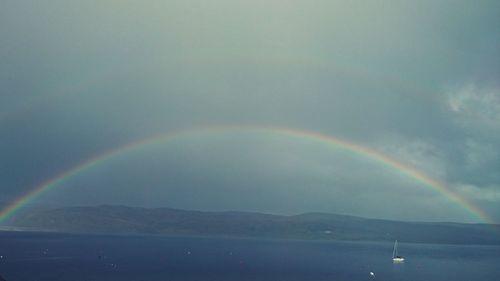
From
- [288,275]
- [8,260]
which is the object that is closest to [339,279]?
[288,275]

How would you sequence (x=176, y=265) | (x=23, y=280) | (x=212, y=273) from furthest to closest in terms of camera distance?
(x=176, y=265)
(x=212, y=273)
(x=23, y=280)

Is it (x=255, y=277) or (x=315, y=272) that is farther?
(x=315, y=272)

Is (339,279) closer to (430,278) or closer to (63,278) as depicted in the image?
(430,278)

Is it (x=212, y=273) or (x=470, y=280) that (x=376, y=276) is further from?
(x=212, y=273)

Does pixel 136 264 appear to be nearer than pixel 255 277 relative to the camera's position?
No

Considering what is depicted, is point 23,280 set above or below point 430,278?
below

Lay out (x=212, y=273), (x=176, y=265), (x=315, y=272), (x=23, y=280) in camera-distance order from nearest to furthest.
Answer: (x=23, y=280) → (x=212, y=273) → (x=315, y=272) → (x=176, y=265)

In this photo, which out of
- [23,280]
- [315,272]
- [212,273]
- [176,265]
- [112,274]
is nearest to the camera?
[23,280]

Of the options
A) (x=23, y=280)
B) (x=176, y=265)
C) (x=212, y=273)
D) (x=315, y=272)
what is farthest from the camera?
(x=176, y=265)

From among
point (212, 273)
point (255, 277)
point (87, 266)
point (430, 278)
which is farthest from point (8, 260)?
point (430, 278)
